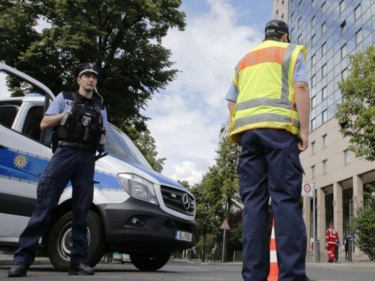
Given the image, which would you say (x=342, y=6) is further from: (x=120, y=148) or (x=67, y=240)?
(x=67, y=240)

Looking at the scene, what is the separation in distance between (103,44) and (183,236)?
45.2 feet

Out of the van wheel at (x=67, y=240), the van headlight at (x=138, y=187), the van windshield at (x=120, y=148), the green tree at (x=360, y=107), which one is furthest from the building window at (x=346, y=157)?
the van wheel at (x=67, y=240)

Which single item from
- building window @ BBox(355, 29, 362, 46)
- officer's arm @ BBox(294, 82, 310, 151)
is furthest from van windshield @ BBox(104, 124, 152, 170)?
building window @ BBox(355, 29, 362, 46)

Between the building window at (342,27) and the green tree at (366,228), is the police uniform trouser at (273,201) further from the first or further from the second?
the building window at (342,27)

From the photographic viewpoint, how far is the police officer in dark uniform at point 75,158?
200 inches

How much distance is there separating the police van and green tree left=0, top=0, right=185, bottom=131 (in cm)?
1154

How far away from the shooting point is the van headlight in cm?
664

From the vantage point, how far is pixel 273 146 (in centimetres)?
343

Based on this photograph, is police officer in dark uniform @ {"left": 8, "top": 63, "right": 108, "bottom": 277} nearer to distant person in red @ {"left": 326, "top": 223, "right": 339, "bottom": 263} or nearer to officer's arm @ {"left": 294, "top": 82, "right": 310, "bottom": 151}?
officer's arm @ {"left": 294, "top": 82, "right": 310, "bottom": 151}

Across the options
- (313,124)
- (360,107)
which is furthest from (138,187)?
(313,124)

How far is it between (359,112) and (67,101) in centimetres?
1898

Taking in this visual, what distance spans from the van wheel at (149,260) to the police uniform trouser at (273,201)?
459 cm

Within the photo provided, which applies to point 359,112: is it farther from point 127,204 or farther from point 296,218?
point 296,218

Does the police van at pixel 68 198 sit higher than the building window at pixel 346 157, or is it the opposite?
the building window at pixel 346 157
